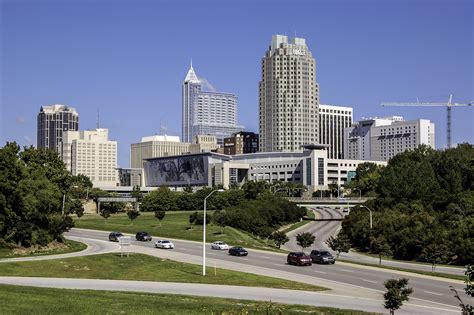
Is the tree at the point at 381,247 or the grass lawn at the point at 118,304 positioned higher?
the grass lawn at the point at 118,304

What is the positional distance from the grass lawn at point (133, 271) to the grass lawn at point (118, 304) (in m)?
11.3

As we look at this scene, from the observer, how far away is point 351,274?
200 ft

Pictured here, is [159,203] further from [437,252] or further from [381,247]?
[437,252]

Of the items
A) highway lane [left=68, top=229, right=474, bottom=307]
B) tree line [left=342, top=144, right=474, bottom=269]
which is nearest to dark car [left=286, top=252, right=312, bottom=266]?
highway lane [left=68, top=229, right=474, bottom=307]

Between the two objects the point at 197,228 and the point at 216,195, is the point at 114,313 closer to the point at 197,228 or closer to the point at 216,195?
the point at 197,228

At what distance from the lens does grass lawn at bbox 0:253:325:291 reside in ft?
171

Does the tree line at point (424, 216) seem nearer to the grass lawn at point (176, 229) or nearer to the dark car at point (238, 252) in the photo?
the grass lawn at point (176, 229)

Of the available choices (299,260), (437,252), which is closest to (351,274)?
(299,260)

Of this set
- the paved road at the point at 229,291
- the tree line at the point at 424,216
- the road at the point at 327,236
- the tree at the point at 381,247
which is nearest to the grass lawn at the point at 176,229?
the road at the point at 327,236

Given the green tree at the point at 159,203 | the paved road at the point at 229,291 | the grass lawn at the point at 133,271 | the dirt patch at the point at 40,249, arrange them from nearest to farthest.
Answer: the paved road at the point at 229,291 < the grass lawn at the point at 133,271 < the dirt patch at the point at 40,249 < the green tree at the point at 159,203

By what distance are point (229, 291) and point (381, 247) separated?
153ft

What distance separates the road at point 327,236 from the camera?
75062 mm

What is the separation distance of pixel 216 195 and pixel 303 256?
94.2 metres

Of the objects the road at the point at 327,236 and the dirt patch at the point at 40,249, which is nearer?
the dirt patch at the point at 40,249
